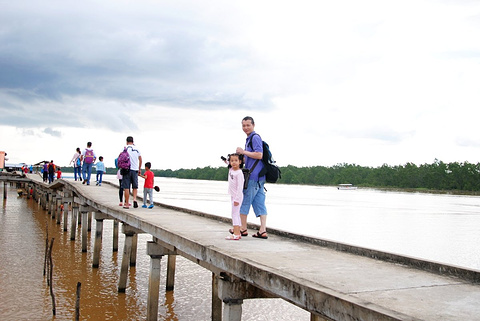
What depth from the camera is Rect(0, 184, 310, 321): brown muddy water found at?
32.9 feet

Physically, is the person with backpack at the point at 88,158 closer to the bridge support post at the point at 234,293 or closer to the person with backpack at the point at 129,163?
the person with backpack at the point at 129,163

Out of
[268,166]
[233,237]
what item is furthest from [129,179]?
[268,166]

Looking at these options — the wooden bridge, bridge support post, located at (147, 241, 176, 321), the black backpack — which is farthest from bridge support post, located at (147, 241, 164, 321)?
the black backpack

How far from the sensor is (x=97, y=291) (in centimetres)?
1170

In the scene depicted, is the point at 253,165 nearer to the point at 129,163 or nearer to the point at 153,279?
the point at 153,279

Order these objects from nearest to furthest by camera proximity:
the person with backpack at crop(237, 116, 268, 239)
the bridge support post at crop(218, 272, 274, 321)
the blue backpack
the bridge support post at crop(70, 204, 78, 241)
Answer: the bridge support post at crop(218, 272, 274, 321), the person with backpack at crop(237, 116, 268, 239), the blue backpack, the bridge support post at crop(70, 204, 78, 241)

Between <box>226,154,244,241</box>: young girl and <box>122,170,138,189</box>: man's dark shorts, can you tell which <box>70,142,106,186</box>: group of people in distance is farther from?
<box>226,154,244,241</box>: young girl

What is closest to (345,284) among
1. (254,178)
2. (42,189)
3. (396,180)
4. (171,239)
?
(254,178)

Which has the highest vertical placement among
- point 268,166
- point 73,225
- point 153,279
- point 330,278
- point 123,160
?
point 123,160

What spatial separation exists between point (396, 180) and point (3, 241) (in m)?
105

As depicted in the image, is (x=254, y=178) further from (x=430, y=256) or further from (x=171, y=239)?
(x=430, y=256)

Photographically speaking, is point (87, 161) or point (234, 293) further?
point (87, 161)

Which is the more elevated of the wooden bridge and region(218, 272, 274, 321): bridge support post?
the wooden bridge

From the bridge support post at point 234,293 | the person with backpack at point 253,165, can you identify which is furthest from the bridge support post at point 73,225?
the bridge support post at point 234,293
